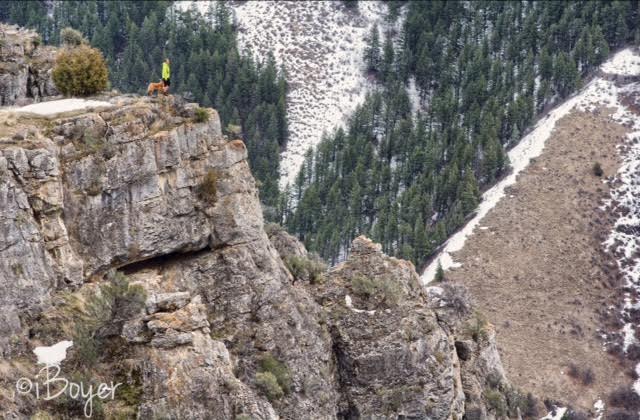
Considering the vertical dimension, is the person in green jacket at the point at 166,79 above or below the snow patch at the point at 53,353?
above

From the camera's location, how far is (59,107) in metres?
35.7

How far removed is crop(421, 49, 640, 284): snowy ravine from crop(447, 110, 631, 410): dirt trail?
1.26 m

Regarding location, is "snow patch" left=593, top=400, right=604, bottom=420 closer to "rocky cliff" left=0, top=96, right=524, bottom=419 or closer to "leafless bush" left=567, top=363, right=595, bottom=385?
"leafless bush" left=567, top=363, right=595, bottom=385

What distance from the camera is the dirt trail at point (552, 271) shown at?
99.3m

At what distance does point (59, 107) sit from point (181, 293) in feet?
28.1

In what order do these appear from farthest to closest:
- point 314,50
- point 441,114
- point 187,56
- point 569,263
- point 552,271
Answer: point 314,50
point 187,56
point 441,114
point 569,263
point 552,271

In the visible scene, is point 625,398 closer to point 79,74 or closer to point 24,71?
point 24,71

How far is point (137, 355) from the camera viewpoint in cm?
3134

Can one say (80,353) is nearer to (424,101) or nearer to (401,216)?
(401,216)

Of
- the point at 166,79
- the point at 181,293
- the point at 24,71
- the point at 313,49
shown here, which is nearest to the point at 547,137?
the point at 313,49

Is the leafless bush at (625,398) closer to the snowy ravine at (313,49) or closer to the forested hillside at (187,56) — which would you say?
the forested hillside at (187,56)

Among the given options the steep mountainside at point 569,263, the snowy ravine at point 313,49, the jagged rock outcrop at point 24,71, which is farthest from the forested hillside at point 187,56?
the jagged rock outcrop at point 24,71

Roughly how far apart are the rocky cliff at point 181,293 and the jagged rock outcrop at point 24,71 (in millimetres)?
5141

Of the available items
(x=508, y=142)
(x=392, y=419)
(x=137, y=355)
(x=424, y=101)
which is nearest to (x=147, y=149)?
(x=137, y=355)
